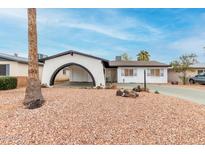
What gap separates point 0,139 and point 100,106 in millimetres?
4046

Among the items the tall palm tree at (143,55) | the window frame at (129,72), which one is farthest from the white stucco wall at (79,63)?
the tall palm tree at (143,55)

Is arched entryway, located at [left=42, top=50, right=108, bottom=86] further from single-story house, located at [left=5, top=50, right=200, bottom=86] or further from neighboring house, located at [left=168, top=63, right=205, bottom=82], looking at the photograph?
neighboring house, located at [left=168, top=63, right=205, bottom=82]

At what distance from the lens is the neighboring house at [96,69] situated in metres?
22.2

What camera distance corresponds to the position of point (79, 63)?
22281mm

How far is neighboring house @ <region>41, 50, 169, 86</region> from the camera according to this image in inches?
873

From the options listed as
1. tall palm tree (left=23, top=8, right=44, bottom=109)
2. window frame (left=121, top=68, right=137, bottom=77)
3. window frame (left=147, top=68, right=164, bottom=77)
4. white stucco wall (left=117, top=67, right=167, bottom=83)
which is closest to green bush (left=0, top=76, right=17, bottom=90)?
tall palm tree (left=23, top=8, right=44, bottom=109)

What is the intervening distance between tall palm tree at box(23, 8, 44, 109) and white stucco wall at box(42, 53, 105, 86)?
1151 cm

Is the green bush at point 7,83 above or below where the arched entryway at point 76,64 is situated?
below

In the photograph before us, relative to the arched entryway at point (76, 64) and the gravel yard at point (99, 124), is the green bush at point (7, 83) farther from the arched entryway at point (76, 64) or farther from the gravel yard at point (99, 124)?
the gravel yard at point (99, 124)

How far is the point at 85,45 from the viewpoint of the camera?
88.5 feet

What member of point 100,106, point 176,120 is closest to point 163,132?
point 176,120

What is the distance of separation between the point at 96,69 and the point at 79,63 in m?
1.64

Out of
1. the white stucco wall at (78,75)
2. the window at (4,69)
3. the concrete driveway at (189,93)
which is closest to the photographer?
the concrete driveway at (189,93)
